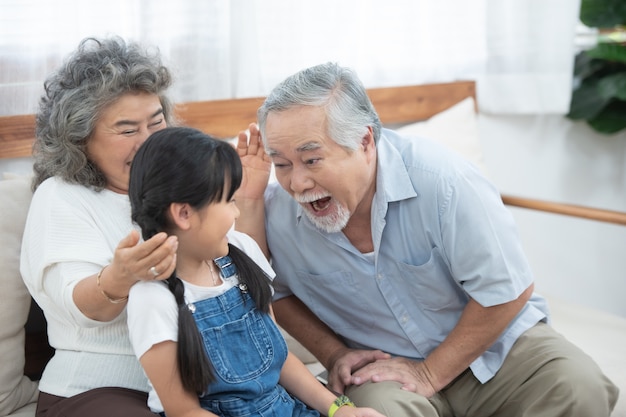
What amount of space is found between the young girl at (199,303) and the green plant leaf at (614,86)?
1.98 meters

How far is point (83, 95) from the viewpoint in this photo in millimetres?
1680

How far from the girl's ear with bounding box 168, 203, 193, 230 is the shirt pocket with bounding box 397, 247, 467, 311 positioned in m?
0.60

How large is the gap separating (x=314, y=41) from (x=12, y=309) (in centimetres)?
132

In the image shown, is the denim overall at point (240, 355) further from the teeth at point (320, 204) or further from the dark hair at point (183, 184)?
the teeth at point (320, 204)

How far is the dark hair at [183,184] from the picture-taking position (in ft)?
4.44

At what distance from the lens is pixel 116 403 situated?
1539 mm

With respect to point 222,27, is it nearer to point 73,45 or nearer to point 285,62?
point 285,62

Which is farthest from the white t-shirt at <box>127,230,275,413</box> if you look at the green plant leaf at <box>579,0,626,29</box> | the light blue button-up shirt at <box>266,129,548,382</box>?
the green plant leaf at <box>579,0,626,29</box>

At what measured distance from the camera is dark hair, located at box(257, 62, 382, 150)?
1662mm

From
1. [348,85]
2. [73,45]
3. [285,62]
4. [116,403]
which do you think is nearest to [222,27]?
[285,62]

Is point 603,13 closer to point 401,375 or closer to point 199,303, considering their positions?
point 401,375

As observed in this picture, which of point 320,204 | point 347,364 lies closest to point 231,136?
point 320,204

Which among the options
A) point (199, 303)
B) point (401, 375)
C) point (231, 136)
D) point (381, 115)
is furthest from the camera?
point (381, 115)

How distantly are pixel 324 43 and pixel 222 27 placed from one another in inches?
15.5
